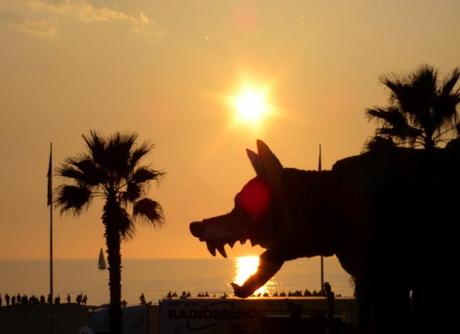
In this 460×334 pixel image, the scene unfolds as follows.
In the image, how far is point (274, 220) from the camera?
1209 cm

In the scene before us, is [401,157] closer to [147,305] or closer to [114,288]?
[114,288]

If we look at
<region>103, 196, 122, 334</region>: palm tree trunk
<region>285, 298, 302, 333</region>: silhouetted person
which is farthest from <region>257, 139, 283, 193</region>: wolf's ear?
<region>103, 196, 122, 334</region>: palm tree trunk

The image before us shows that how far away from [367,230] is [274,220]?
1.15m

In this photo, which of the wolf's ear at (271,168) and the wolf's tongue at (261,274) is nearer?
the wolf's ear at (271,168)

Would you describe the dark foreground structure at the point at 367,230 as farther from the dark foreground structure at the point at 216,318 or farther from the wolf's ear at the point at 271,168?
the dark foreground structure at the point at 216,318

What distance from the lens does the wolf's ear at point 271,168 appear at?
39.2 feet

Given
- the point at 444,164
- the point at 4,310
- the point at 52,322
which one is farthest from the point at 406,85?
the point at 4,310

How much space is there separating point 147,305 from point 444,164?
2148 cm

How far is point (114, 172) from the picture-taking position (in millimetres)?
29016

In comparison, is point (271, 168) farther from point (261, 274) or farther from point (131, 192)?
point (131, 192)

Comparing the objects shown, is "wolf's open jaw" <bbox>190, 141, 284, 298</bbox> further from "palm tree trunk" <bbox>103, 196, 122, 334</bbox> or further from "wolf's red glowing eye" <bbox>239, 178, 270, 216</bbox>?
"palm tree trunk" <bbox>103, 196, 122, 334</bbox>

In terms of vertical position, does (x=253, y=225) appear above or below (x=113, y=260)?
above

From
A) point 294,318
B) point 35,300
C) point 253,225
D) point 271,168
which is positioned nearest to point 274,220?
point 253,225

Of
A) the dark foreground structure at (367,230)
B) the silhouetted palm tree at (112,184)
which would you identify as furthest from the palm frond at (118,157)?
the dark foreground structure at (367,230)
